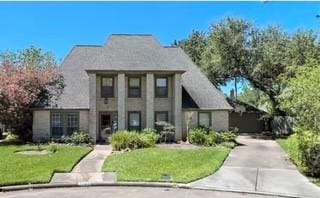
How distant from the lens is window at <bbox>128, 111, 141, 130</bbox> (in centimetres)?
2992

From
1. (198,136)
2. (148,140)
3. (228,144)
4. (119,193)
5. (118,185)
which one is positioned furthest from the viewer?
(198,136)

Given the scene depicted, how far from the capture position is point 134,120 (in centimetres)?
3005

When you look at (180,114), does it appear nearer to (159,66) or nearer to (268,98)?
(159,66)

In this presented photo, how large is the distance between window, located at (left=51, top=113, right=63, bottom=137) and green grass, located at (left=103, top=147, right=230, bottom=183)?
27.3 feet

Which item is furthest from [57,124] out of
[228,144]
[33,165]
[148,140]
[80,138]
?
Result: [228,144]

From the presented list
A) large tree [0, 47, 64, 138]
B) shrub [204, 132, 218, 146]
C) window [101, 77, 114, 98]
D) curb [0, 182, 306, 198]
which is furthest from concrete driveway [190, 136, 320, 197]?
large tree [0, 47, 64, 138]

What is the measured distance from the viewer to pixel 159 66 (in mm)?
29281

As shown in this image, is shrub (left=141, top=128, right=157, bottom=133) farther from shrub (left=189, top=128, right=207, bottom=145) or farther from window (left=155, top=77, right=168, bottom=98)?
window (left=155, top=77, right=168, bottom=98)

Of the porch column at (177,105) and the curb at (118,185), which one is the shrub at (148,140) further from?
the curb at (118,185)

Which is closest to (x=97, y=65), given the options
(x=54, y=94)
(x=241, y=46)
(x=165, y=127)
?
(x=54, y=94)

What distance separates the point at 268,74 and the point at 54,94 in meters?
17.5

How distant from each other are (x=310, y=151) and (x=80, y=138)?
47.7ft

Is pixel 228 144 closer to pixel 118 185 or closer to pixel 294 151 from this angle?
pixel 294 151

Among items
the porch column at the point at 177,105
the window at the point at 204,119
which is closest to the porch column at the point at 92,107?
the porch column at the point at 177,105
